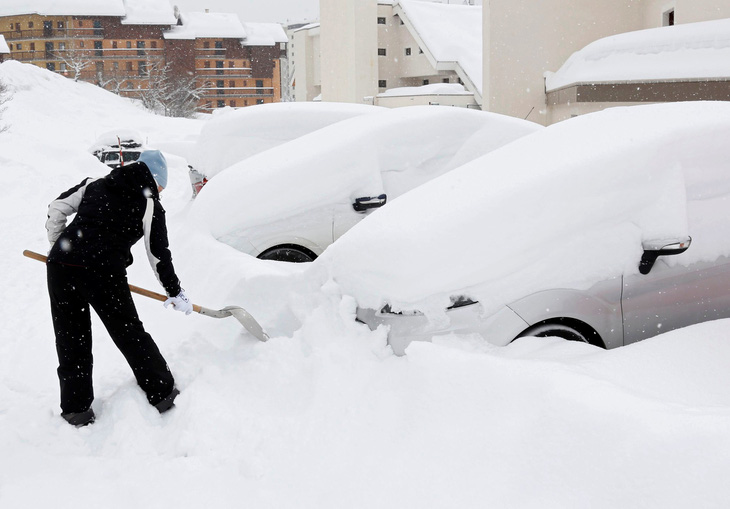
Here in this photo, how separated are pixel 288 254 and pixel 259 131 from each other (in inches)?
133

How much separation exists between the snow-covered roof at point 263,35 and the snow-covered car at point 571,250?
62252 millimetres

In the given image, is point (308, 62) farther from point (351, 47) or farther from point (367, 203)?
point (367, 203)

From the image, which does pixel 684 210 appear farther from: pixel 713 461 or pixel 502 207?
pixel 713 461

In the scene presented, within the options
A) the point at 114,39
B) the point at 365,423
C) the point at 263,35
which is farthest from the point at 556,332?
the point at 263,35

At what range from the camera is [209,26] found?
60.5m

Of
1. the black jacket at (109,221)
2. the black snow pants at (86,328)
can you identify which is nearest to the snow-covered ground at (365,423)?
the black snow pants at (86,328)

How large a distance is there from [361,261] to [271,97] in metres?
64.1

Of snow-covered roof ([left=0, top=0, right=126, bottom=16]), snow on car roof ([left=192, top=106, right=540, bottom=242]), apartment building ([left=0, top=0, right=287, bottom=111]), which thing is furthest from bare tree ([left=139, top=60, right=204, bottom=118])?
snow on car roof ([left=192, top=106, right=540, bottom=242])

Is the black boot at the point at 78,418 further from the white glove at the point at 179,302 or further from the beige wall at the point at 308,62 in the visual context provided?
the beige wall at the point at 308,62

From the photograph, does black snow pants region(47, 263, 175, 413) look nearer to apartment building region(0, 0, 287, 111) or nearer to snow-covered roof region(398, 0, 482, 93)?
snow-covered roof region(398, 0, 482, 93)

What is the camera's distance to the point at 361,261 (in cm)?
342

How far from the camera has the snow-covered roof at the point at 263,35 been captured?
2448 inches

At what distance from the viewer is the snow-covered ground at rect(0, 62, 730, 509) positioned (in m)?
2.26

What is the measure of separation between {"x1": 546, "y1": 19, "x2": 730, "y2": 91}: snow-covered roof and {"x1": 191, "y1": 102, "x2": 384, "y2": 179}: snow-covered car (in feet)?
15.4
